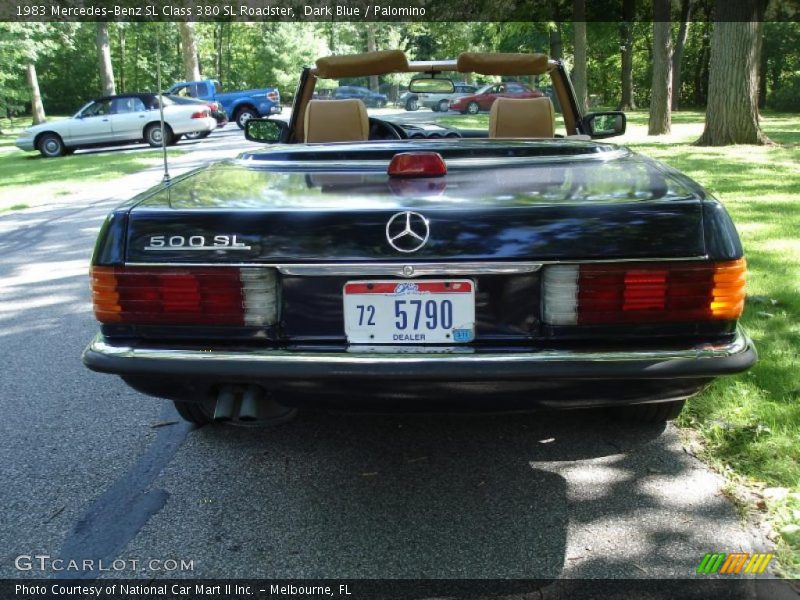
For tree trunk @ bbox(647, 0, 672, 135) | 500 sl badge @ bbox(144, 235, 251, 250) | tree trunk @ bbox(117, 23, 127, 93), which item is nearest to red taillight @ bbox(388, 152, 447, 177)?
500 sl badge @ bbox(144, 235, 251, 250)

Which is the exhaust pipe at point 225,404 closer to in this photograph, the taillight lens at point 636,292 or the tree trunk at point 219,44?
the taillight lens at point 636,292

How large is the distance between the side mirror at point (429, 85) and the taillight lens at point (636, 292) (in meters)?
2.65

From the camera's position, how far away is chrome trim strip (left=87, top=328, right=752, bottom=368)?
226 cm

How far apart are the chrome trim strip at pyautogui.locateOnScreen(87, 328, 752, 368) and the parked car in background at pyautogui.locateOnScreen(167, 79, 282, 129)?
26.0 m

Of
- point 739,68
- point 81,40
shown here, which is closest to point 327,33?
point 81,40

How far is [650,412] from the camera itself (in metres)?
3.21

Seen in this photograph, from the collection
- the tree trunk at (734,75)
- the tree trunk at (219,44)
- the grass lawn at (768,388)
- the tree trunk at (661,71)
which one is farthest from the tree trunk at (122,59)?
the grass lawn at (768,388)

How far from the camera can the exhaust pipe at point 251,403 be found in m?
2.38

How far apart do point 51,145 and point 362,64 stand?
18247 mm

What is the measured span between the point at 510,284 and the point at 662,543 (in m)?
0.97

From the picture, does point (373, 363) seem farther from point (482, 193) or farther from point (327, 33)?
point (327, 33)

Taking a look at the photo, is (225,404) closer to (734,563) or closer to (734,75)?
(734,563)

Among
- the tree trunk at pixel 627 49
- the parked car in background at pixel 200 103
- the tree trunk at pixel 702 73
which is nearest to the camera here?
the parked car in background at pixel 200 103

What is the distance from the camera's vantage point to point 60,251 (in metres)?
7.43
